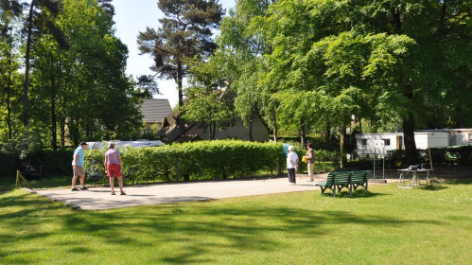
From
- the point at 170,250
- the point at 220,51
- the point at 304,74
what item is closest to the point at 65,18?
the point at 220,51

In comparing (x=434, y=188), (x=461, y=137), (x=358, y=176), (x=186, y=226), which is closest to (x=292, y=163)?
(x=358, y=176)

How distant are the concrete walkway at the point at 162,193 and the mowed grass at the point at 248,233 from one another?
0.83 m

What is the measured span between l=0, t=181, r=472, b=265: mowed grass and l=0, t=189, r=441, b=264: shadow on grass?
0.02m

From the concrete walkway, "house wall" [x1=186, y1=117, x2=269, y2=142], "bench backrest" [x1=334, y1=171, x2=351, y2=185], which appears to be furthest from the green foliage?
"bench backrest" [x1=334, y1=171, x2=351, y2=185]

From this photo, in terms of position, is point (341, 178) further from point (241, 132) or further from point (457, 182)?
point (241, 132)

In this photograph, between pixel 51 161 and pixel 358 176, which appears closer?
pixel 358 176

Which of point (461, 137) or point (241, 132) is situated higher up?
point (241, 132)

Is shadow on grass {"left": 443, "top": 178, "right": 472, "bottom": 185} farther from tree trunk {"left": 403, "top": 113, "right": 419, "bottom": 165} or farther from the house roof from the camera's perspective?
the house roof

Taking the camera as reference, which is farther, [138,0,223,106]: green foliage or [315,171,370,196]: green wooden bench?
[138,0,223,106]: green foliage

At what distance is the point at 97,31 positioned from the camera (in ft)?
124

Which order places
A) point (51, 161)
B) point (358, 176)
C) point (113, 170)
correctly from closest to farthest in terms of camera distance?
point (113, 170), point (358, 176), point (51, 161)

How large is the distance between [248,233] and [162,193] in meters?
6.78

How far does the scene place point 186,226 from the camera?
8289 millimetres

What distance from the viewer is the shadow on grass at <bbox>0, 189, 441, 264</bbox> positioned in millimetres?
6863
